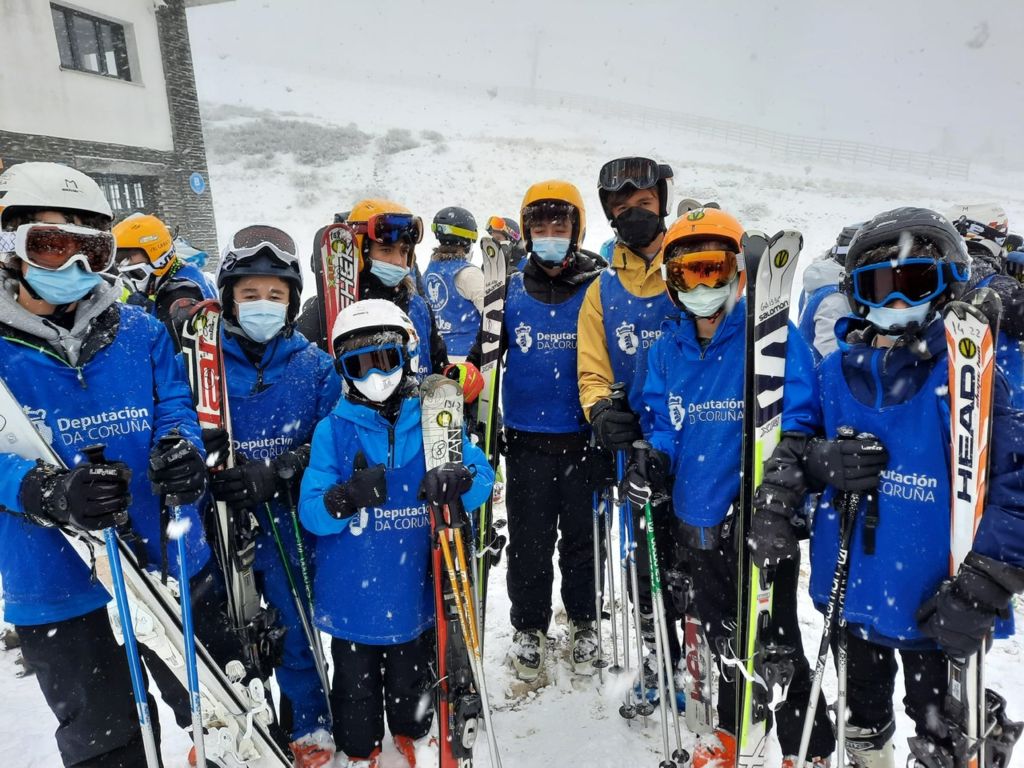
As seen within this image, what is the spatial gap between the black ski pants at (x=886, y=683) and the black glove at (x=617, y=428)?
1190 mm

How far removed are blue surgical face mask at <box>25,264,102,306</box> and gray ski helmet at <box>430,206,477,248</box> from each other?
4.09m

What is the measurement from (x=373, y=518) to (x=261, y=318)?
3.53 ft

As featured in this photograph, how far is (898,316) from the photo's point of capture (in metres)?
2.12

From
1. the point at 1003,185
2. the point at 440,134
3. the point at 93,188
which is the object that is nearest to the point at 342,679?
the point at 93,188

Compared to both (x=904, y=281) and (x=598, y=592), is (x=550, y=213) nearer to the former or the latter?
(x=904, y=281)

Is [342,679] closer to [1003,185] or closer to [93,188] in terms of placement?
[93,188]

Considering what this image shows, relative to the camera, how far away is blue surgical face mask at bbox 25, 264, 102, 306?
2.17m

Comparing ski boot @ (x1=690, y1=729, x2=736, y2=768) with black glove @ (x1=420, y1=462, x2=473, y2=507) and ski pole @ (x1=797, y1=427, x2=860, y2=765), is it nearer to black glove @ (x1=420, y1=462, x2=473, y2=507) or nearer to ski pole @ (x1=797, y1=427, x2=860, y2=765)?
ski pole @ (x1=797, y1=427, x2=860, y2=765)

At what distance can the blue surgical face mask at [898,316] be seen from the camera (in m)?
2.11

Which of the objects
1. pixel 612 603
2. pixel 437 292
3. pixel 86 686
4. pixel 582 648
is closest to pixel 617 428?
pixel 612 603

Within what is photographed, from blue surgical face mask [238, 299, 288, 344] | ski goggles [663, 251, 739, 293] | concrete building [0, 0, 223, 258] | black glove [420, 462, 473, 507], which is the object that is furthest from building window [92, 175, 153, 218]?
ski goggles [663, 251, 739, 293]

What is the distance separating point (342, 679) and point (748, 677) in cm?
182

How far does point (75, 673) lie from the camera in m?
2.33

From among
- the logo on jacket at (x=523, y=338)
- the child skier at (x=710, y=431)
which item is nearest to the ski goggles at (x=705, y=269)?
the child skier at (x=710, y=431)
